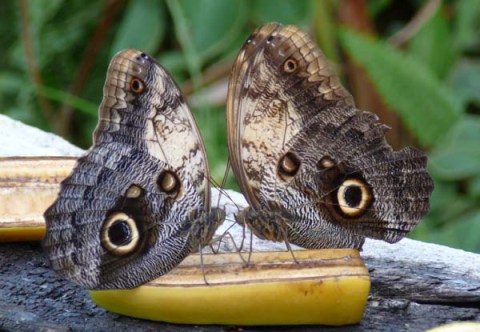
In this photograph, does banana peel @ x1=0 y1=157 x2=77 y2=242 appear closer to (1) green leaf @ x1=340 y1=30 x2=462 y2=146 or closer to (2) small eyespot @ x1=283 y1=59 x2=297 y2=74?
(2) small eyespot @ x1=283 y1=59 x2=297 y2=74

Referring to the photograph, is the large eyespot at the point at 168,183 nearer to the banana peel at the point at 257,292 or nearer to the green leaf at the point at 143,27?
the banana peel at the point at 257,292

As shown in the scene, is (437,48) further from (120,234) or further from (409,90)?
(120,234)

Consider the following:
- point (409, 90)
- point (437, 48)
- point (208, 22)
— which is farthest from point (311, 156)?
point (437, 48)

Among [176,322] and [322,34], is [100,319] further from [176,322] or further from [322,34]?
[322,34]

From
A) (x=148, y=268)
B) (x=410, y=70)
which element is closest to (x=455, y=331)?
(x=148, y=268)

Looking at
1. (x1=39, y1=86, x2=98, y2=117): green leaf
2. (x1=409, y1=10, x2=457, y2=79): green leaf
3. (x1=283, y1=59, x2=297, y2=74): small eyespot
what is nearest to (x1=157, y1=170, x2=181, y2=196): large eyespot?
(x1=283, y1=59, x2=297, y2=74): small eyespot

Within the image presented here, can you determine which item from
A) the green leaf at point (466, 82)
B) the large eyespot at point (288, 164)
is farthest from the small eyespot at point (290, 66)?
the green leaf at point (466, 82)
